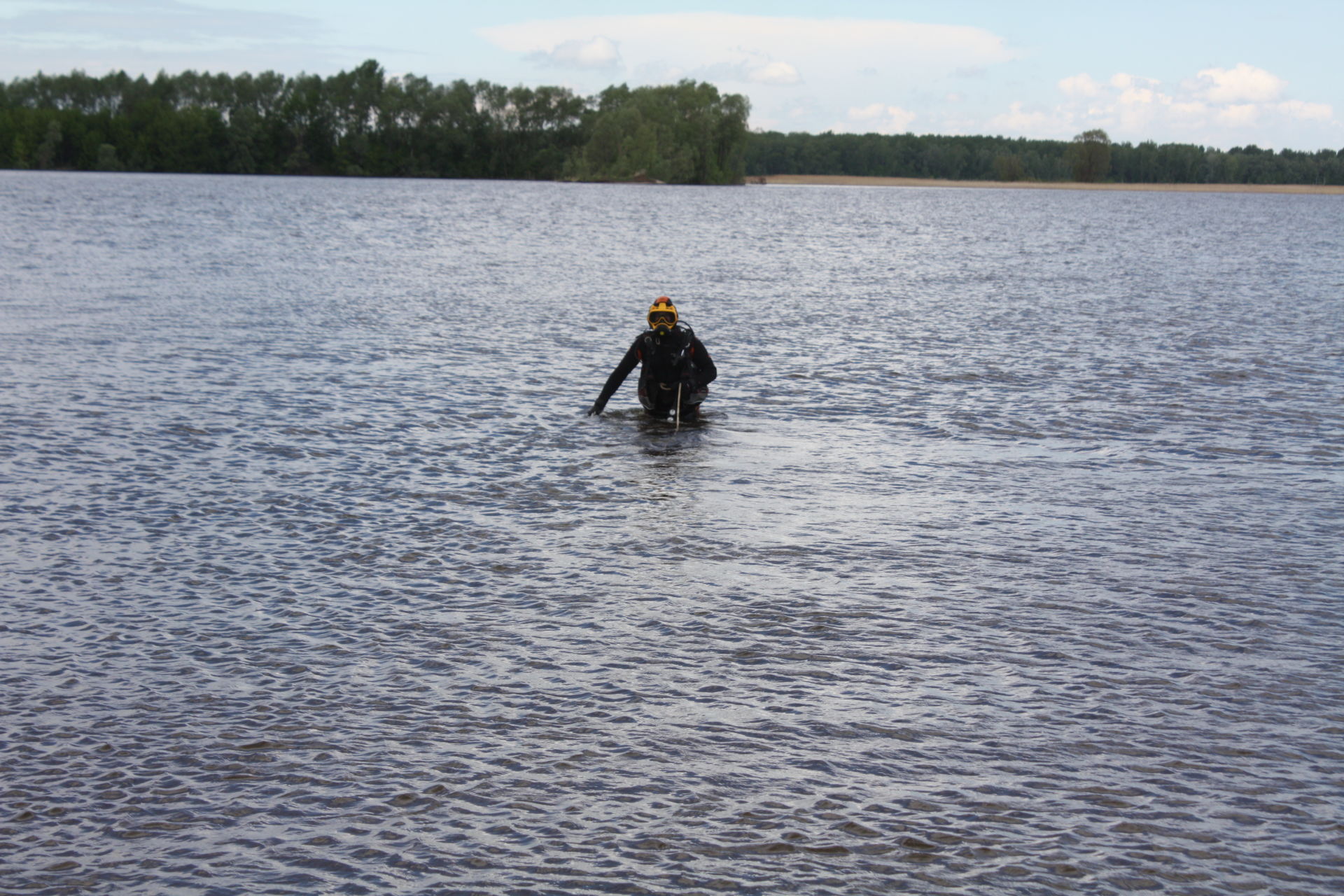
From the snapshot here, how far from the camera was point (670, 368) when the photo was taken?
1656cm

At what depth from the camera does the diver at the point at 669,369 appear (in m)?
16.3

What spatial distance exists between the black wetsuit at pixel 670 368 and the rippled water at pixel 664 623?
57 centimetres

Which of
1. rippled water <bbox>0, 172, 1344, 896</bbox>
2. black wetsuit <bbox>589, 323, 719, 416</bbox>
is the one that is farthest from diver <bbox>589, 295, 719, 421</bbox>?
rippled water <bbox>0, 172, 1344, 896</bbox>

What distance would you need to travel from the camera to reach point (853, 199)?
17500cm

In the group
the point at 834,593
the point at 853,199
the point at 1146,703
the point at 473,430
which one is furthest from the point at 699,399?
the point at 853,199

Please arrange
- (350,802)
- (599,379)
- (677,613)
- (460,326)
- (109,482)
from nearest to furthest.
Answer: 1. (350,802)
2. (677,613)
3. (109,482)
4. (599,379)
5. (460,326)

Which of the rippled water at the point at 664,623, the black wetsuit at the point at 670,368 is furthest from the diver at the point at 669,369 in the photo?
the rippled water at the point at 664,623

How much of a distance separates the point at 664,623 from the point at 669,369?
7.79m

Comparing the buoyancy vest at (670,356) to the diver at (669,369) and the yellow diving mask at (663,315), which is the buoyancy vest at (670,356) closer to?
the diver at (669,369)

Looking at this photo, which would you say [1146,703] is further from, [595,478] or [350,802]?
[595,478]

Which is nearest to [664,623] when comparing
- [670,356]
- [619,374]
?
[670,356]

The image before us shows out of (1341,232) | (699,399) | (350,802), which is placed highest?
(1341,232)

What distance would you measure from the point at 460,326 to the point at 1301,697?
22317 mm

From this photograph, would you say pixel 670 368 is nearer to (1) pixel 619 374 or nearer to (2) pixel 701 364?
(2) pixel 701 364
